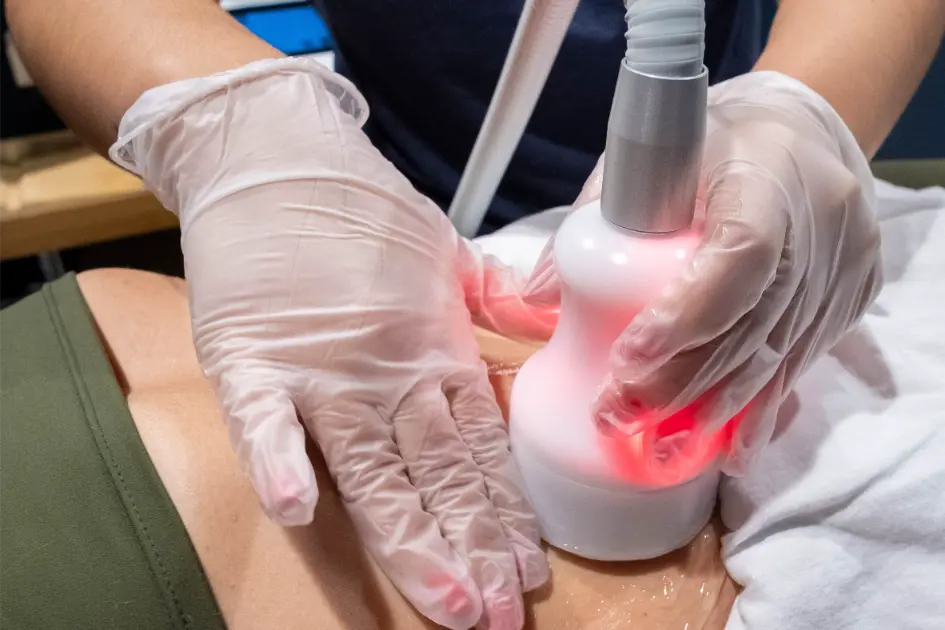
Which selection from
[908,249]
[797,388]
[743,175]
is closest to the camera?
[743,175]

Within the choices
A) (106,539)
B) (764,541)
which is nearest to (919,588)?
(764,541)

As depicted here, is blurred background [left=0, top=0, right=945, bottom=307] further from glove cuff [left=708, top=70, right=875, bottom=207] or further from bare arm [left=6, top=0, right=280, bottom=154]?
glove cuff [left=708, top=70, right=875, bottom=207]

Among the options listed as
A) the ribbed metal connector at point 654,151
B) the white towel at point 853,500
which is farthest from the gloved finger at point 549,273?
the white towel at point 853,500

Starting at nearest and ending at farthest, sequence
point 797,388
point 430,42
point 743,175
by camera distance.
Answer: point 743,175 → point 797,388 → point 430,42

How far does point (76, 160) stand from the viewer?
188 centimetres

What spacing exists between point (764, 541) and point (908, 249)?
403mm

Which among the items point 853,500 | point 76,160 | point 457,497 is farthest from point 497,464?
point 76,160

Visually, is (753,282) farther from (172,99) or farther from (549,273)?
(172,99)

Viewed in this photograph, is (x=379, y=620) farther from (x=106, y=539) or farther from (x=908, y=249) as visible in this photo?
(x=908, y=249)

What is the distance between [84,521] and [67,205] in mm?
1412

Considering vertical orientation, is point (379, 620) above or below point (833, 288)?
below

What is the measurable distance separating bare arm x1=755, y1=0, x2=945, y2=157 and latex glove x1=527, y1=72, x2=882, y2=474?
0.17 m

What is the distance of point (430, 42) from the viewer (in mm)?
986

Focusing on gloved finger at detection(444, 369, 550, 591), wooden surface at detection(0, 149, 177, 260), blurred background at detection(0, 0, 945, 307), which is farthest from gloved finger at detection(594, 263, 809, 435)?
wooden surface at detection(0, 149, 177, 260)
